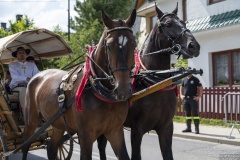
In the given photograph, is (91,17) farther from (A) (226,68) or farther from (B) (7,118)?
(B) (7,118)

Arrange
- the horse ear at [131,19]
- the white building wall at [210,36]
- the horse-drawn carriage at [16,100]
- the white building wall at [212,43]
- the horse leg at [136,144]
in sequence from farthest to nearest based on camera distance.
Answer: the white building wall at [210,36], the white building wall at [212,43], the horse-drawn carriage at [16,100], the horse leg at [136,144], the horse ear at [131,19]

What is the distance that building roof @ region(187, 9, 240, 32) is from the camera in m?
13.8

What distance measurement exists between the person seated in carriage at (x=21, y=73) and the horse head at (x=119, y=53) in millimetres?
3220

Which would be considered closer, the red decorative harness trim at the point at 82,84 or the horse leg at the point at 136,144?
the red decorative harness trim at the point at 82,84

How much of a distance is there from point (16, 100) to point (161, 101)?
10.6 ft

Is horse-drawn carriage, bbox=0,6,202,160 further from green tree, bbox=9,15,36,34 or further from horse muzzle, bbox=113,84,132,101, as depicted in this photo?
green tree, bbox=9,15,36,34

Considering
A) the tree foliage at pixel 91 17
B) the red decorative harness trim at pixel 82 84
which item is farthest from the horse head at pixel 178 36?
the tree foliage at pixel 91 17

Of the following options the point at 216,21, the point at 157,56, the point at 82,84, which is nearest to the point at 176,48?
the point at 157,56

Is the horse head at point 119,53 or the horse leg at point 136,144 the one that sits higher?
the horse head at point 119,53

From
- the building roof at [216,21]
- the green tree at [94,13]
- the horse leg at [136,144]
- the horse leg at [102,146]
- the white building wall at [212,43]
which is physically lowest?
the horse leg at [102,146]

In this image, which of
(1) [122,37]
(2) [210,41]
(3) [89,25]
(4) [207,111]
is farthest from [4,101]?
(3) [89,25]

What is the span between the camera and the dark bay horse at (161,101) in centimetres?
471

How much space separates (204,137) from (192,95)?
1504 mm

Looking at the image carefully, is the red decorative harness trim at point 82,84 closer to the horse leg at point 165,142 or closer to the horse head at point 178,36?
the horse head at point 178,36
